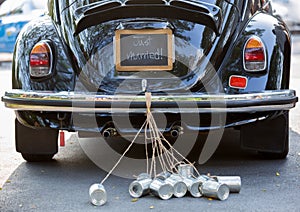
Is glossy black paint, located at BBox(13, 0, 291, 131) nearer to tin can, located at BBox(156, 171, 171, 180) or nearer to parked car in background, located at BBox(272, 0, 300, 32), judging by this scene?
tin can, located at BBox(156, 171, 171, 180)

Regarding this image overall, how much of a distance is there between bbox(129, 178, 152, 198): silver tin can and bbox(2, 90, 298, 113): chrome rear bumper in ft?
1.69

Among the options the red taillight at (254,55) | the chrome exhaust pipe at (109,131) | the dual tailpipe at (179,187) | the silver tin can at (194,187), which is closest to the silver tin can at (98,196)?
the dual tailpipe at (179,187)

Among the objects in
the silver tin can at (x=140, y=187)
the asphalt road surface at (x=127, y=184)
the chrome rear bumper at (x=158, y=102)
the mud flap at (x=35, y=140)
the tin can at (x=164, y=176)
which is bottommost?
the asphalt road surface at (x=127, y=184)

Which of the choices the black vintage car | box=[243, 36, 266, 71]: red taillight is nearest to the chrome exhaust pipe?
the black vintage car

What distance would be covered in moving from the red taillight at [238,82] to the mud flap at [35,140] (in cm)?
145

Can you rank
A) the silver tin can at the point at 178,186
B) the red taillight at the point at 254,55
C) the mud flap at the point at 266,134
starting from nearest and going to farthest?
1. the silver tin can at the point at 178,186
2. the red taillight at the point at 254,55
3. the mud flap at the point at 266,134

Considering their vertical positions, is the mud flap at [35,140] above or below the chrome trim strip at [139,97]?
below

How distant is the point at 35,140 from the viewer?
5.64 m

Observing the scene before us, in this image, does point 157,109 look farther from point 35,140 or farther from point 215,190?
point 35,140

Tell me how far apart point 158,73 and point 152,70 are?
48 mm

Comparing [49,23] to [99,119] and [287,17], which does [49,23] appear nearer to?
[99,119]

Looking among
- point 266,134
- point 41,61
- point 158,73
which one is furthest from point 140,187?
point 266,134

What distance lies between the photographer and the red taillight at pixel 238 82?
5117 mm

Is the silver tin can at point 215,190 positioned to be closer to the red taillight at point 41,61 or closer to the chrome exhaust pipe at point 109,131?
the chrome exhaust pipe at point 109,131
